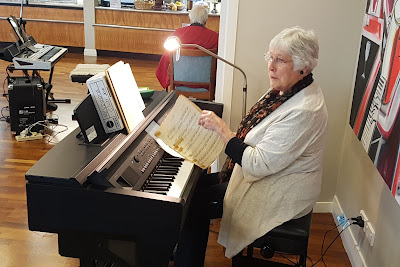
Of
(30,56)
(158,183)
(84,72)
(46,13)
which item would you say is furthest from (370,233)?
(46,13)

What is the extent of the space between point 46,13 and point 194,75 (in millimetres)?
4800

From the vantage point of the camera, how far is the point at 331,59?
9.34ft

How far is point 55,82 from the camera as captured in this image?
616cm

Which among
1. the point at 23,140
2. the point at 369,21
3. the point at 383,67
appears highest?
the point at 369,21

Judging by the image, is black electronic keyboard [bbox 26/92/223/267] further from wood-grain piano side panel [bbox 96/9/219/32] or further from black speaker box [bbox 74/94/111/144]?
wood-grain piano side panel [bbox 96/9/219/32]

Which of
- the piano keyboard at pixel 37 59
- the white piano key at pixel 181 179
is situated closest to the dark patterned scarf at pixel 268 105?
the white piano key at pixel 181 179

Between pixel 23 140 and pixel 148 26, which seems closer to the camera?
pixel 23 140

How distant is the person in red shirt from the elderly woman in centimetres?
234

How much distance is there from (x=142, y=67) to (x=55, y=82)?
1578 mm

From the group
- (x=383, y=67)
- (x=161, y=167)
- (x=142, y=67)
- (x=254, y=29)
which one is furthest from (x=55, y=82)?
(x=383, y=67)

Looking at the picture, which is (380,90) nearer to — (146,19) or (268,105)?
(268,105)

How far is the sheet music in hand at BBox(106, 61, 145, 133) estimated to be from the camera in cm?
207

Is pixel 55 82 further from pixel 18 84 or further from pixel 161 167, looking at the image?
pixel 161 167

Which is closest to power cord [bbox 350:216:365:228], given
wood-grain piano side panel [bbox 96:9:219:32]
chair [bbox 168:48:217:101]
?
chair [bbox 168:48:217:101]
